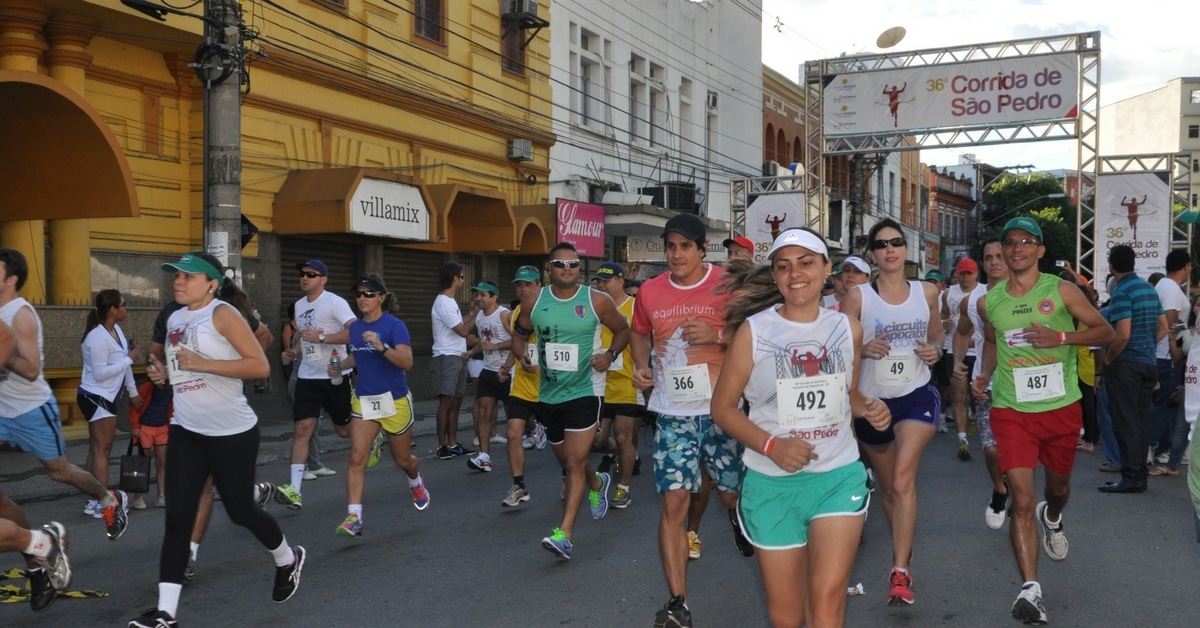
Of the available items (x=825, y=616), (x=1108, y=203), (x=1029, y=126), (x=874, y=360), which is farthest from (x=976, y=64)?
(x=825, y=616)

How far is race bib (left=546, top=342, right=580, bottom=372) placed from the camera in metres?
7.46

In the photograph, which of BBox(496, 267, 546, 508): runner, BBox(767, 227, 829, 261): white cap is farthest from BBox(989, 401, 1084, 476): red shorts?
BBox(496, 267, 546, 508): runner

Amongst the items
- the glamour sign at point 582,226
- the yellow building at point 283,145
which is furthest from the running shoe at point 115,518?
the glamour sign at point 582,226

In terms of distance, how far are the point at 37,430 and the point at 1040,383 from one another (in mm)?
5554

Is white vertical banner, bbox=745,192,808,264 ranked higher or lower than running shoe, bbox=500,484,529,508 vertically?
higher

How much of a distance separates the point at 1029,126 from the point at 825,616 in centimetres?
2179

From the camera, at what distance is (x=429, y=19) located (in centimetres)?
2047

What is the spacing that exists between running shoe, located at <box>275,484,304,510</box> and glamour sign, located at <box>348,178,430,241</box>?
7574mm

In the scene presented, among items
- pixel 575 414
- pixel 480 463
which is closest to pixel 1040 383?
pixel 575 414

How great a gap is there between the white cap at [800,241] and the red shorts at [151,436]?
6.35 metres

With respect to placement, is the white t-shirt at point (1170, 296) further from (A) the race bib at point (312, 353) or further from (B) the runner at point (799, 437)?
(B) the runner at point (799, 437)

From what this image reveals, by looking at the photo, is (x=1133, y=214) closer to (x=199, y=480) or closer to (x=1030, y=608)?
(x=1030, y=608)

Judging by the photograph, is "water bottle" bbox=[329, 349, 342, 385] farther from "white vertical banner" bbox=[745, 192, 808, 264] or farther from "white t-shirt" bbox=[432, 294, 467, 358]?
"white vertical banner" bbox=[745, 192, 808, 264]

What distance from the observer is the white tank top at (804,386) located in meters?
4.12
